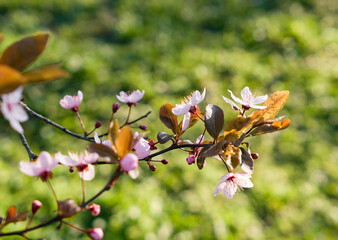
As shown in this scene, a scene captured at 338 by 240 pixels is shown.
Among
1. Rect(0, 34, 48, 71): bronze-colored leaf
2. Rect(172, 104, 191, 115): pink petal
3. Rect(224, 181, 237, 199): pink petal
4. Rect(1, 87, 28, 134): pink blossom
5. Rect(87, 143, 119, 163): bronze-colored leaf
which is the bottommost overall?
Rect(224, 181, 237, 199): pink petal

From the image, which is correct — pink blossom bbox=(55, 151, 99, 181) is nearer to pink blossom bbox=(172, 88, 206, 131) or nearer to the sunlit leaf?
the sunlit leaf

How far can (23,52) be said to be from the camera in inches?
20.6

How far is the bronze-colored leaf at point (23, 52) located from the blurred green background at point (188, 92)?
1634 mm

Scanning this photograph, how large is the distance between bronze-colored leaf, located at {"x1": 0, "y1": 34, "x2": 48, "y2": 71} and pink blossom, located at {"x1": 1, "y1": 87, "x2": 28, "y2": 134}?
0.05 metres

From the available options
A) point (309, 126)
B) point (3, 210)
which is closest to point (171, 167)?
point (3, 210)

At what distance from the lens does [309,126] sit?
10.2ft

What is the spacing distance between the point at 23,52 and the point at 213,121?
419 mm

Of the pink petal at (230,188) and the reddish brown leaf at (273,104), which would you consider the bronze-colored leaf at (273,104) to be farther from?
the pink petal at (230,188)

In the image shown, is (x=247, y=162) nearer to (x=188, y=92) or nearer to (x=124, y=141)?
(x=124, y=141)

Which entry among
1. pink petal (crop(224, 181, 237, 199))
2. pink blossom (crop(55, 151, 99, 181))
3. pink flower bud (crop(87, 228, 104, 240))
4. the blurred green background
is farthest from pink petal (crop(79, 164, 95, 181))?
the blurred green background

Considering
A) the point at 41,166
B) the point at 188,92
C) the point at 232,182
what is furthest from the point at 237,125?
the point at 188,92

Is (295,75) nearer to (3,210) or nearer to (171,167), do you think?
(171,167)

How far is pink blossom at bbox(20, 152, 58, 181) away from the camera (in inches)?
24.2

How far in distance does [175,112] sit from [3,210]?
162 cm
